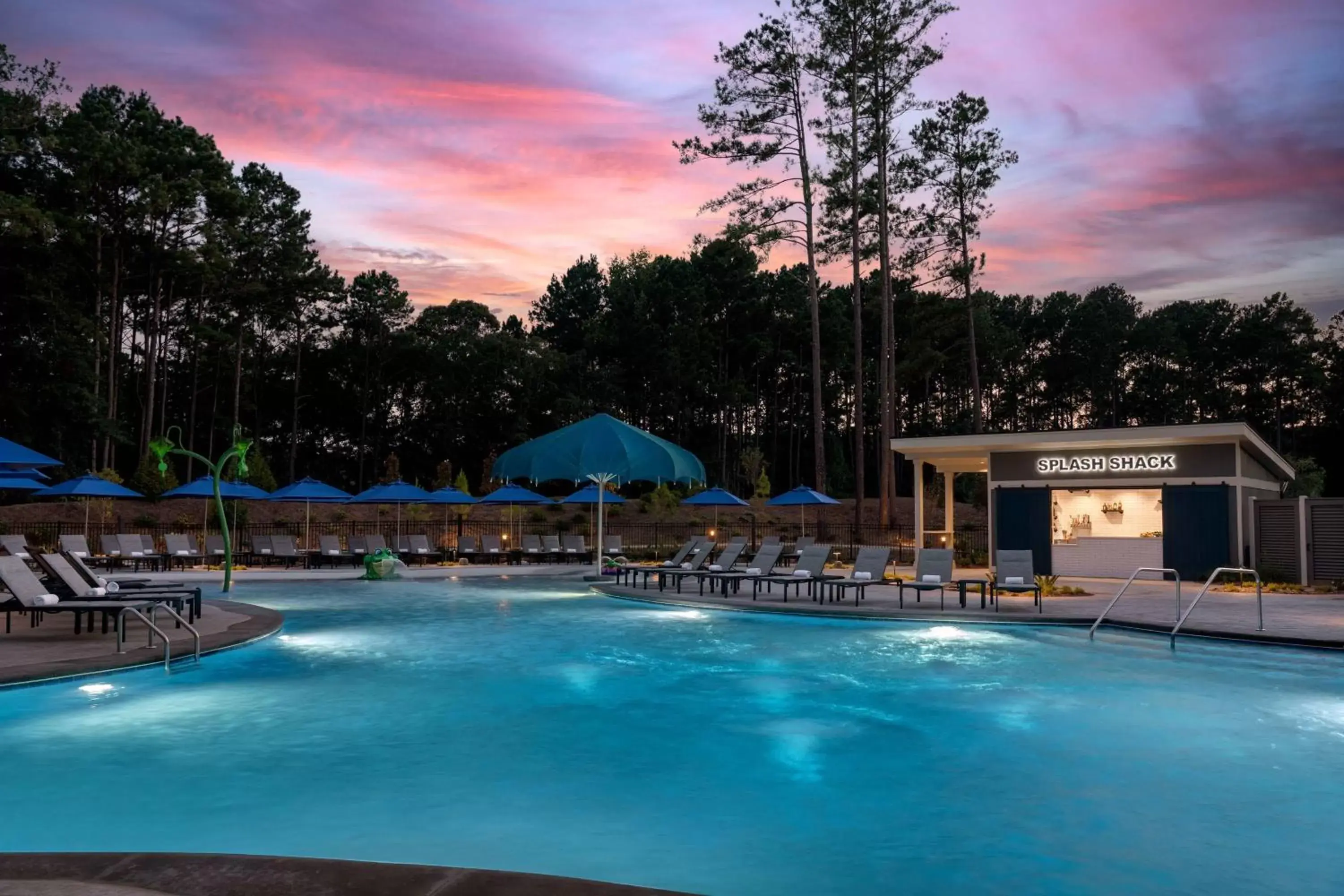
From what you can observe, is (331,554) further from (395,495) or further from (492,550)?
(492,550)

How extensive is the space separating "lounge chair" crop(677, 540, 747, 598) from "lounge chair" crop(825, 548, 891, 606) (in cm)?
254

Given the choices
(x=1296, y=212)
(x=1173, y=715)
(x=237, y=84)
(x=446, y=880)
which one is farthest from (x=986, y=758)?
(x=1296, y=212)

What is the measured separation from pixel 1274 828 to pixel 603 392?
47440 mm

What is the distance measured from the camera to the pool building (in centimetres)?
2056

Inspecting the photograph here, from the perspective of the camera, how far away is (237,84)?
21.1m

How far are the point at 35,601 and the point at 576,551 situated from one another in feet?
61.2

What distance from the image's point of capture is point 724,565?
64.3 ft

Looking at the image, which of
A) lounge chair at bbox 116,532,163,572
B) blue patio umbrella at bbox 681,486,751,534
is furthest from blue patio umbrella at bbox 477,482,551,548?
lounge chair at bbox 116,532,163,572

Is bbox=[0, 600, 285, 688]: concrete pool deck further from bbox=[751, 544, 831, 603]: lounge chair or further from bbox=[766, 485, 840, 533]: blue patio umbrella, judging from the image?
bbox=[766, 485, 840, 533]: blue patio umbrella

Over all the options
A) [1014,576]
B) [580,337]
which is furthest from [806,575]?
[580,337]

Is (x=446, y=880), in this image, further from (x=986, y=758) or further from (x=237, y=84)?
(x=237, y=84)

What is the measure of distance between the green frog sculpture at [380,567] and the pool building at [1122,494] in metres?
12.9

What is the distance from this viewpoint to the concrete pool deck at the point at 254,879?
347 cm

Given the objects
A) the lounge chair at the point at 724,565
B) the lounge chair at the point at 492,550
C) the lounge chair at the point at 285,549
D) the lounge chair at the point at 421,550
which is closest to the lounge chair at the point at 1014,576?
the lounge chair at the point at 724,565
